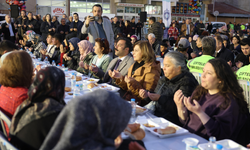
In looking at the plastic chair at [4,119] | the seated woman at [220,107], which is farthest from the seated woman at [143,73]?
the plastic chair at [4,119]

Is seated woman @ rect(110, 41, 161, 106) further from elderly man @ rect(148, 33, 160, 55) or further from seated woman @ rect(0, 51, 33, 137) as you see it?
elderly man @ rect(148, 33, 160, 55)

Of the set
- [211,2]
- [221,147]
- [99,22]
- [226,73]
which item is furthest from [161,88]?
[211,2]

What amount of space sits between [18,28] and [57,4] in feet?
36.5

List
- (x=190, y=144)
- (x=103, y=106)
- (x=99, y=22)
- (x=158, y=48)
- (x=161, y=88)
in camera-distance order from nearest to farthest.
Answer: (x=103, y=106)
(x=190, y=144)
(x=161, y=88)
(x=99, y=22)
(x=158, y=48)

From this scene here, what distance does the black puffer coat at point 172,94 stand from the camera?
262 centimetres

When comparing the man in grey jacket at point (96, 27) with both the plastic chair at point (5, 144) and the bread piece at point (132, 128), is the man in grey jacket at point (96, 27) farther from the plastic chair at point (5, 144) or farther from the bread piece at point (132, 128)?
the plastic chair at point (5, 144)

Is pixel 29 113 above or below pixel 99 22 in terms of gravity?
below

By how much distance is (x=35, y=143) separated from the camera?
1519mm

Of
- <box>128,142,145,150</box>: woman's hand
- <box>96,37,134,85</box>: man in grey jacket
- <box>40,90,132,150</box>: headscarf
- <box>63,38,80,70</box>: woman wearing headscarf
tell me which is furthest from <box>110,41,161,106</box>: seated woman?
<box>63,38,80,70</box>: woman wearing headscarf

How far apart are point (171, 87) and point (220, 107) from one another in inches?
29.8

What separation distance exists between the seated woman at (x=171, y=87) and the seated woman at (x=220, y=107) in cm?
39

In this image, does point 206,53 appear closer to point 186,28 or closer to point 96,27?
point 96,27

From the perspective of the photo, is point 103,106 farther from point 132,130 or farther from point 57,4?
point 57,4

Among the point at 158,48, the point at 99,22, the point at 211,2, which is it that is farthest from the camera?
the point at 211,2
